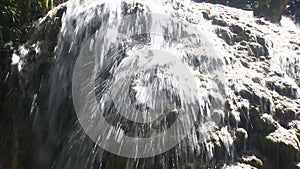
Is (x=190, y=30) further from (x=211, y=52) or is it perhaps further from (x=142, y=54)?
(x=142, y=54)

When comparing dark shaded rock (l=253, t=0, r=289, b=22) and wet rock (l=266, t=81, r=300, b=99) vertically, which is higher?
dark shaded rock (l=253, t=0, r=289, b=22)

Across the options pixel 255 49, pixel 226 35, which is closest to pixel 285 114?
pixel 255 49

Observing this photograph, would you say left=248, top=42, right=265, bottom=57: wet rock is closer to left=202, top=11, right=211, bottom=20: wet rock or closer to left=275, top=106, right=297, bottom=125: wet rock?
left=202, top=11, right=211, bottom=20: wet rock

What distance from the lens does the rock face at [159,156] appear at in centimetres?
497

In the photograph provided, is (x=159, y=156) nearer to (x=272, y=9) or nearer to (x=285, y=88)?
(x=285, y=88)

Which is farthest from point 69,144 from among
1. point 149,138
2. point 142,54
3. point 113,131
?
point 142,54

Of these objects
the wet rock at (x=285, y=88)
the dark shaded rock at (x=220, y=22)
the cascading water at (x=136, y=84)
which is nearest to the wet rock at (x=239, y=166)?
the cascading water at (x=136, y=84)

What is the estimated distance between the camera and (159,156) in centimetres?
469

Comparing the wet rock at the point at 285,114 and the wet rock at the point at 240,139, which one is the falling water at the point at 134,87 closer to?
the wet rock at the point at 240,139

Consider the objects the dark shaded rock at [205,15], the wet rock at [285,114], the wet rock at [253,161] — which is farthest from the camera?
the dark shaded rock at [205,15]

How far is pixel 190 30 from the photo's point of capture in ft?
21.4

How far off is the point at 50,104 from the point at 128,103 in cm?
128

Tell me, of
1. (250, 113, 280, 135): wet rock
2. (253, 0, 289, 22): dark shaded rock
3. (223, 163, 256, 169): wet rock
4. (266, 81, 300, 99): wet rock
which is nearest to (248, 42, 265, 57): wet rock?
(266, 81, 300, 99): wet rock

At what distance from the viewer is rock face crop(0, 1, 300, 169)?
497cm
